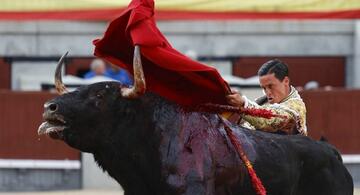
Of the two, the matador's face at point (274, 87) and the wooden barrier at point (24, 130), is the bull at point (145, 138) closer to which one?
the matador's face at point (274, 87)

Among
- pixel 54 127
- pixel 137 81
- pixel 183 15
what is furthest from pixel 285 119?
pixel 183 15

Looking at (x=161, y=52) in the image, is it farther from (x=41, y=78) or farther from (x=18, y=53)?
(x=18, y=53)

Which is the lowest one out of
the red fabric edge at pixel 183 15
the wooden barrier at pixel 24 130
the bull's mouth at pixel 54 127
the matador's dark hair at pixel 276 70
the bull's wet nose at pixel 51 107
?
the wooden barrier at pixel 24 130

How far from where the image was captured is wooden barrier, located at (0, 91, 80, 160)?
516 inches

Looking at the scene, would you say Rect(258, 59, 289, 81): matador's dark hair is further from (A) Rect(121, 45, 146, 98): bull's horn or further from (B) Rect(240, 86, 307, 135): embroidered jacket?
(A) Rect(121, 45, 146, 98): bull's horn

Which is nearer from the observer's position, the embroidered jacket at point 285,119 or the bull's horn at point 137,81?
the bull's horn at point 137,81

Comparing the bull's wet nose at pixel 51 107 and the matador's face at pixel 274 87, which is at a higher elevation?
the bull's wet nose at pixel 51 107

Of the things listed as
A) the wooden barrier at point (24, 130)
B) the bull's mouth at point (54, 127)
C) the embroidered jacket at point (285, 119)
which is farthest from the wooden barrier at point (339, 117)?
the bull's mouth at point (54, 127)

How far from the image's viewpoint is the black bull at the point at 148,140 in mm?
5875

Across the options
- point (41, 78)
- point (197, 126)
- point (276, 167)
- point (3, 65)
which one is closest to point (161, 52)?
point (197, 126)

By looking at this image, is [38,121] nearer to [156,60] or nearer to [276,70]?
[276,70]

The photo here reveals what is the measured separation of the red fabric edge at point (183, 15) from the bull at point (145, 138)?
588 cm

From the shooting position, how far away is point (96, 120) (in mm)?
5930

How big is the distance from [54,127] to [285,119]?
4.56ft
